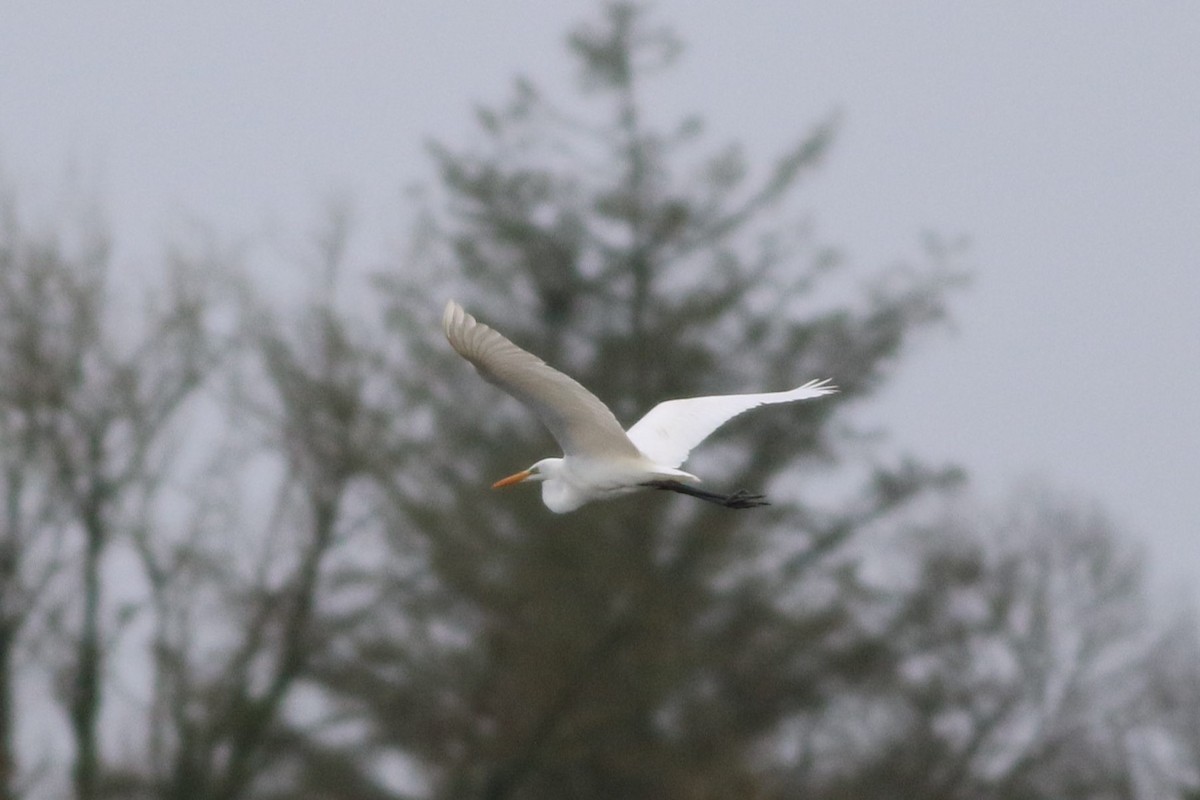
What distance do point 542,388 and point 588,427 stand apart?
1.92 ft

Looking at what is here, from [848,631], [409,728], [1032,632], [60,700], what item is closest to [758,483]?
[848,631]

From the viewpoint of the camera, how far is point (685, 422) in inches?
442

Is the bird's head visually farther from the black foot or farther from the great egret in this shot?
the black foot

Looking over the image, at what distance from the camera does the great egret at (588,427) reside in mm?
8711

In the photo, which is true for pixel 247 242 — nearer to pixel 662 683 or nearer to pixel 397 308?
pixel 397 308

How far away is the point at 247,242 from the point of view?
19.0 meters

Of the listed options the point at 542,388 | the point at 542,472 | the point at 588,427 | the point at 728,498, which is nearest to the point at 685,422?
the point at 728,498

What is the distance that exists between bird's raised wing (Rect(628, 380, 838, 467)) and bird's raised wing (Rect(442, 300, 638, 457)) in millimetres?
847

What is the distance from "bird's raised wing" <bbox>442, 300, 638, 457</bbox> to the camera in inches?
340

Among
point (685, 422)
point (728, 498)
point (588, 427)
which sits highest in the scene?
point (685, 422)

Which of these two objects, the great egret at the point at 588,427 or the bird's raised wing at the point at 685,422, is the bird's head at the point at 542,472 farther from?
the bird's raised wing at the point at 685,422

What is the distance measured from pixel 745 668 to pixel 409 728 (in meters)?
4.27

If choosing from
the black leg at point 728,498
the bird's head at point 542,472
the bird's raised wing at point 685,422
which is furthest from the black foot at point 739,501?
the bird's head at point 542,472

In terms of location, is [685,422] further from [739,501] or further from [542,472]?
[542,472]
